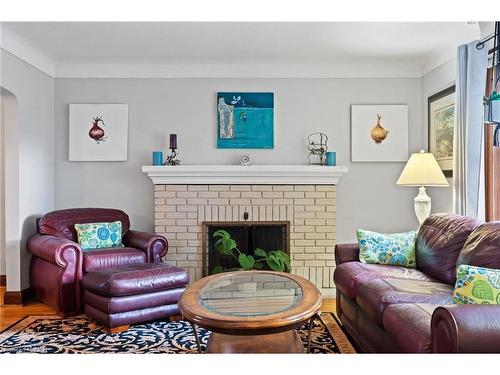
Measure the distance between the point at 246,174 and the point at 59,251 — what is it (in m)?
1.91

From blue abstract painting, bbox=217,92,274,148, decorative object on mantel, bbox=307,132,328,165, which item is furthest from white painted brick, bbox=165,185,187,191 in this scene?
decorative object on mantel, bbox=307,132,328,165

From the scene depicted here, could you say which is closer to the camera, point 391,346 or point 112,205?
point 391,346

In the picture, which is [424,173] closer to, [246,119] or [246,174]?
[246,174]

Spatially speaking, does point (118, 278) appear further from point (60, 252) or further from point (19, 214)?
point (19, 214)

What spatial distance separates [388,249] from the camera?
3.20m

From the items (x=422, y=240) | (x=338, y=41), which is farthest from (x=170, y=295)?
(x=338, y=41)

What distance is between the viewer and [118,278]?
3.11 metres

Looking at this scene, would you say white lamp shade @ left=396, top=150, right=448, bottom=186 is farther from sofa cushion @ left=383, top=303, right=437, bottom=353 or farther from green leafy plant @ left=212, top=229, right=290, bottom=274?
sofa cushion @ left=383, top=303, right=437, bottom=353

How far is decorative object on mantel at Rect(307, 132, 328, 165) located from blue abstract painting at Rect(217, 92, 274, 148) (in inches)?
18.0

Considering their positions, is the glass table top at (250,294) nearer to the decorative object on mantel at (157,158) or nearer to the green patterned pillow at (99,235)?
the green patterned pillow at (99,235)
